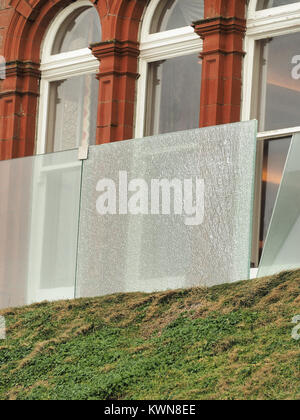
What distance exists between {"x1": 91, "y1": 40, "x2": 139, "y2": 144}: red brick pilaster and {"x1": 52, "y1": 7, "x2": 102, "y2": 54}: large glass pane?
900mm

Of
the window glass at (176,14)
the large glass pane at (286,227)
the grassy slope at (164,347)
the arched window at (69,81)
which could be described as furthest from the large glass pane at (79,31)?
the large glass pane at (286,227)

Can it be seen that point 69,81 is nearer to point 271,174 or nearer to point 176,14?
point 176,14

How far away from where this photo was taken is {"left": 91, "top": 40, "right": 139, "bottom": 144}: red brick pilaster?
14.5 metres

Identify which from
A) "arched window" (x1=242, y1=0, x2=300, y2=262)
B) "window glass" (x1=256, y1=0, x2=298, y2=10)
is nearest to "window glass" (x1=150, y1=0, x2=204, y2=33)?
"window glass" (x1=256, y1=0, x2=298, y2=10)

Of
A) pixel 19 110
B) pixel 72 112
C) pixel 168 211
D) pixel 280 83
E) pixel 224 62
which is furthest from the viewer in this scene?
pixel 19 110

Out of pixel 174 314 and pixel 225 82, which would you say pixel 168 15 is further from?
pixel 174 314

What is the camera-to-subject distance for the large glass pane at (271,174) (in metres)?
12.5

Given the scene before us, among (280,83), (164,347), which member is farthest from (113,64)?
(164,347)

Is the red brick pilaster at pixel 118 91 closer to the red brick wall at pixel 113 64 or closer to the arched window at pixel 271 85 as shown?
the red brick wall at pixel 113 64

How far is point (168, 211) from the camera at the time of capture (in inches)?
450

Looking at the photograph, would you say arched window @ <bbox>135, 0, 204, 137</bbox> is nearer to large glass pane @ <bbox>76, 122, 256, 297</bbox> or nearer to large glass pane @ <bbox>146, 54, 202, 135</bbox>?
large glass pane @ <bbox>146, 54, 202, 135</bbox>

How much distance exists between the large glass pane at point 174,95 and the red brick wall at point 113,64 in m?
0.31

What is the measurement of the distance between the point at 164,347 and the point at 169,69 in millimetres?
5883
